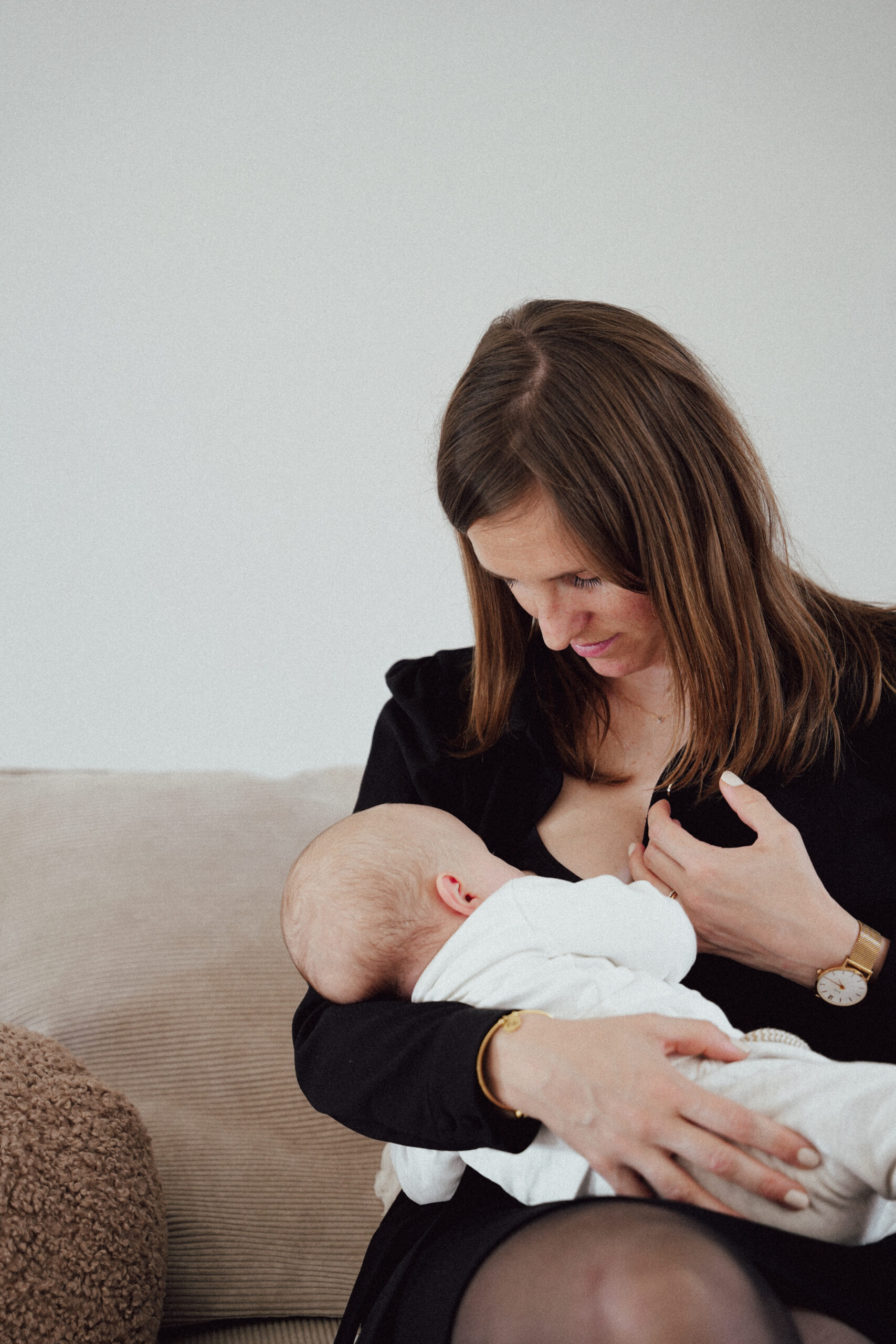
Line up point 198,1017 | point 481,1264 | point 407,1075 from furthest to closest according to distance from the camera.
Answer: point 198,1017, point 407,1075, point 481,1264

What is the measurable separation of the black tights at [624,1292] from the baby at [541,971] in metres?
0.09

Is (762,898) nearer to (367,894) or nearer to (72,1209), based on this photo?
(367,894)

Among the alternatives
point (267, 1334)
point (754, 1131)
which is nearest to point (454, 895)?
point (754, 1131)

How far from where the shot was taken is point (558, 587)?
4.06 ft

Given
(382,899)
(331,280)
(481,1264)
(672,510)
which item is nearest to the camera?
(481,1264)

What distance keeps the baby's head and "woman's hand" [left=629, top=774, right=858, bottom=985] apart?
0.68 feet

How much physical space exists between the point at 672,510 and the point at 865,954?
21.1 inches

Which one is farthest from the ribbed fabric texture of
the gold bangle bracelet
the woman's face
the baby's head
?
the woman's face

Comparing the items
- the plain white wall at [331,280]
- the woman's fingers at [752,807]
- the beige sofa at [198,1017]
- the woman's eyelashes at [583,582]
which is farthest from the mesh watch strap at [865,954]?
the plain white wall at [331,280]

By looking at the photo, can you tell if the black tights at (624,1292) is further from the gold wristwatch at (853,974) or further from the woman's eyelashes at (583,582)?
the woman's eyelashes at (583,582)

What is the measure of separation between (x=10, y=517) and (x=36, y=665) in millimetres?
369

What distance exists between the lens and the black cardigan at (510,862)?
3.14ft

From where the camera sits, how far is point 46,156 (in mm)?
2412

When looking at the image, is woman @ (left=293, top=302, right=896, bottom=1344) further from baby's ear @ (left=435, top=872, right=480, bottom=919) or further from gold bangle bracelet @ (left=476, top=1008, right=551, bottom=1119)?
baby's ear @ (left=435, top=872, right=480, bottom=919)
